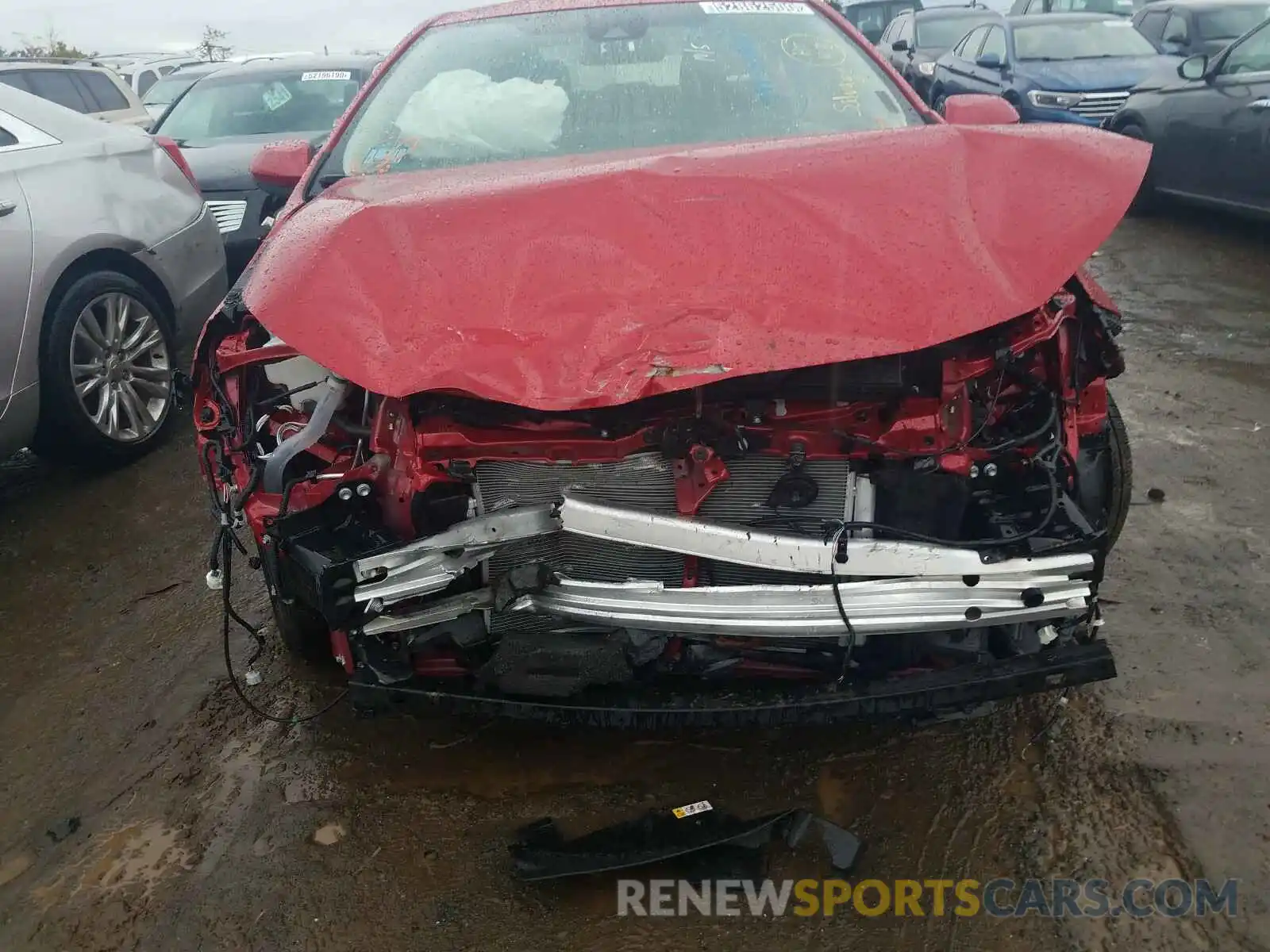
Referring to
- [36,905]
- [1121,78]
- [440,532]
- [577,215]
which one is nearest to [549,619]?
[440,532]

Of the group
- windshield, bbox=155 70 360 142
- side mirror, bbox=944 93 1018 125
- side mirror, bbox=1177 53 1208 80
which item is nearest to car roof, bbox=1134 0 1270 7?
side mirror, bbox=1177 53 1208 80

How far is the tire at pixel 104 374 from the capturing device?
3.83m

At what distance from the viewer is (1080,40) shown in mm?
9289

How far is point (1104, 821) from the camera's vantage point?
2182 millimetres

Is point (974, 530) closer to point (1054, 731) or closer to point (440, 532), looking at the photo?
point (1054, 731)

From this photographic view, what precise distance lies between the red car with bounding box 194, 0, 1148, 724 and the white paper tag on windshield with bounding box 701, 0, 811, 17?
1.23 metres

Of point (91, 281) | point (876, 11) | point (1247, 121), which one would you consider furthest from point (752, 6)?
point (876, 11)

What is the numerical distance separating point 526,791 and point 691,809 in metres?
0.43

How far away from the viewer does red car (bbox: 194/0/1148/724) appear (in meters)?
2.02

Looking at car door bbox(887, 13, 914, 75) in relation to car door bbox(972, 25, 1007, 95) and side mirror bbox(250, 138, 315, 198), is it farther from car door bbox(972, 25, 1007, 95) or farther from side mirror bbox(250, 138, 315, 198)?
side mirror bbox(250, 138, 315, 198)

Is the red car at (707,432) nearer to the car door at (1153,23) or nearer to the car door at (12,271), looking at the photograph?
the car door at (12,271)

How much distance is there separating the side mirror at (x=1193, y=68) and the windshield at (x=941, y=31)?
22.9 feet

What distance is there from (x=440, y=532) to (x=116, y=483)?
112 inches

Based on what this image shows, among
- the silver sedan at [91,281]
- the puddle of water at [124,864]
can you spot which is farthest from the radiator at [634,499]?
the silver sedan at [91,281]
